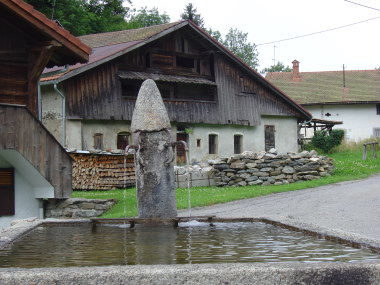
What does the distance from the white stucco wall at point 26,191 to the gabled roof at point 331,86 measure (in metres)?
36.9

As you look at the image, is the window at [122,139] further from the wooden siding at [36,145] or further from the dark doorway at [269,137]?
the wooden siding at [36,145]

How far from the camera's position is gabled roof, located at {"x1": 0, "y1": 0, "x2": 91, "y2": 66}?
13.9m

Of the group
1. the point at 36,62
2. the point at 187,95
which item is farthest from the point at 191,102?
the point at 36,62

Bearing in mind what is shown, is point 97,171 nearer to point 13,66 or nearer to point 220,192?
point 220,192

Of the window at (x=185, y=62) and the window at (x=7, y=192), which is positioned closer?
the window at (x=7, y=192)

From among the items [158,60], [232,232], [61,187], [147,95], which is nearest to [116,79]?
[158,60]

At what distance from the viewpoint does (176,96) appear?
31.7 meters

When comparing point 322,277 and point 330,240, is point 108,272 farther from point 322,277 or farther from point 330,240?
point 330,240

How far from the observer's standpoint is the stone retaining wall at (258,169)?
23.2 meters

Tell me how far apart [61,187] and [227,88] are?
61.2 feet

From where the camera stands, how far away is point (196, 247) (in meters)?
5.97

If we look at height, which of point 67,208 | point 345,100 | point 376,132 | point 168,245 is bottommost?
point 67,208

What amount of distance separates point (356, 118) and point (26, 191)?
3791 centimetres

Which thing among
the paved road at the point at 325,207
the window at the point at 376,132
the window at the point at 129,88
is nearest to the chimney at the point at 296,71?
the window at the point at 376,132
